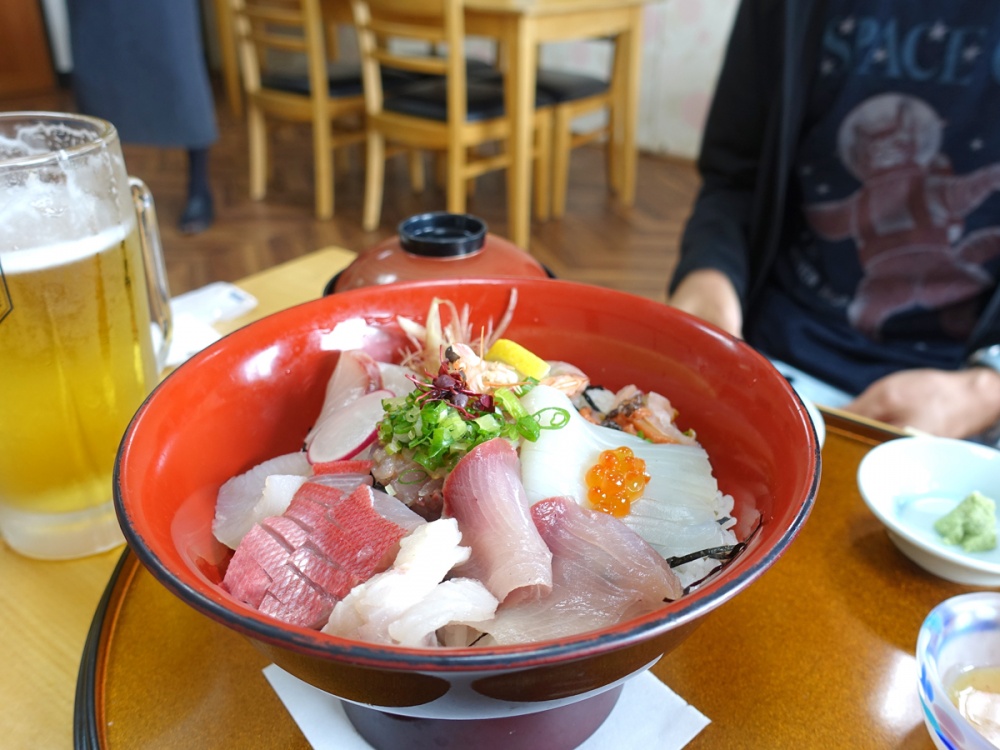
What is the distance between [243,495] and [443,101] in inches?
112

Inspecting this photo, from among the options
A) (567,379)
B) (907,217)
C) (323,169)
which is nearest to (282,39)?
(323,169)

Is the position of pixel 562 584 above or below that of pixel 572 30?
below

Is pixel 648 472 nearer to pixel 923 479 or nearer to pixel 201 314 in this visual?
pixel 923 479

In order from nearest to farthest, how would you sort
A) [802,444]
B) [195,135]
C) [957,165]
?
[802,444] < [957,165] < [195,135]

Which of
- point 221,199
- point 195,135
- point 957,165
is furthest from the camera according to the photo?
point 221,199

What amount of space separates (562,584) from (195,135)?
3209mm

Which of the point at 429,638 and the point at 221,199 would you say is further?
the point at 221,199

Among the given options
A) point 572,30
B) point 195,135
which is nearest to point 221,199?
point 195,135

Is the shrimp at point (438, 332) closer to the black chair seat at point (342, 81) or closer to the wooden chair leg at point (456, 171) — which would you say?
the wooden chair leg at point (456, 171)

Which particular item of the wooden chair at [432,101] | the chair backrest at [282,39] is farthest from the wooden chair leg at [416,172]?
the chair backrest at [282,39]

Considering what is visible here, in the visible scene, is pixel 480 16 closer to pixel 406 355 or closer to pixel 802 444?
pixel 406 355

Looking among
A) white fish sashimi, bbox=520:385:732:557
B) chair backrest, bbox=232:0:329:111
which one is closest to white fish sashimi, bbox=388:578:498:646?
white fish sashimi, bbox=520:385:732:557

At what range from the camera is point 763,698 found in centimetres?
57

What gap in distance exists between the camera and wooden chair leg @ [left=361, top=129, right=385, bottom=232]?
3402 millimetres
